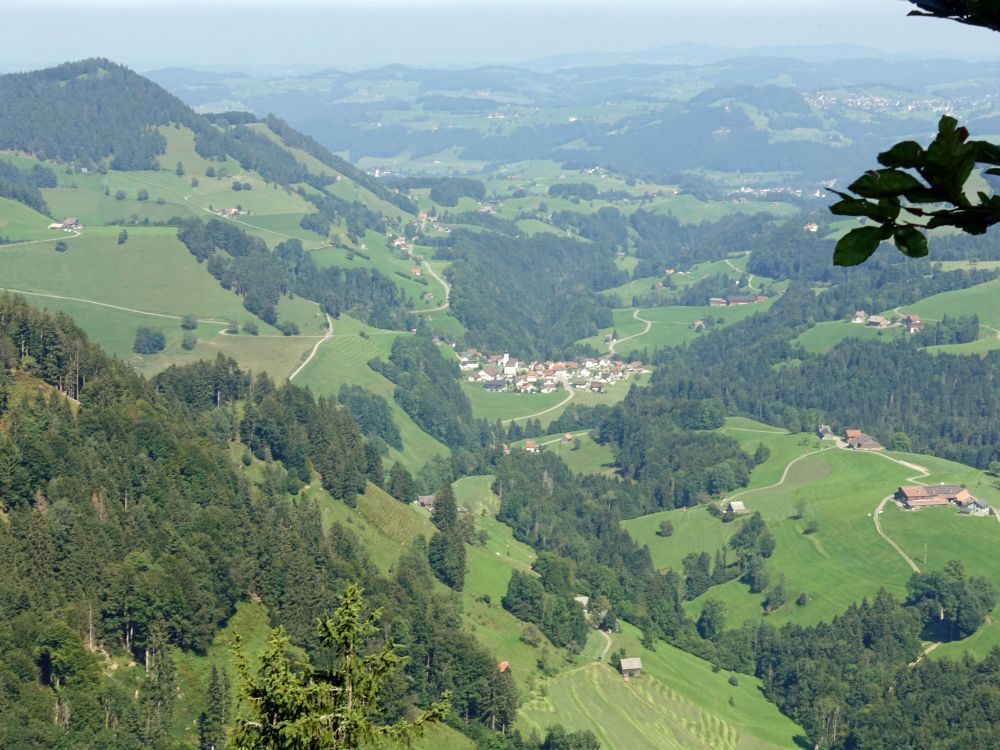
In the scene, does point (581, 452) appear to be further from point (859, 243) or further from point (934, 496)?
point (859, 243)

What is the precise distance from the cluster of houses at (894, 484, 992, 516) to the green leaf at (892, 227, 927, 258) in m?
129

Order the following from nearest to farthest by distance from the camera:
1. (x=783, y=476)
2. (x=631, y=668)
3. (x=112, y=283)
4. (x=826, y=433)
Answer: (x=631, y=668) < (x=783, y=476) < (x=826, y=433) < (x=112, y=283)

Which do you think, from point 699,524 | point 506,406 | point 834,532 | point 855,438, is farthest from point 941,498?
point 506,406

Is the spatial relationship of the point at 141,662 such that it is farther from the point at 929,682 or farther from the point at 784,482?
the point at 784,482

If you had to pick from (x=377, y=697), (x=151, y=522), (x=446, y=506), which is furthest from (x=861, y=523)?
(x=377, y=697)

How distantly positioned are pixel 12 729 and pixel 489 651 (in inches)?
1629

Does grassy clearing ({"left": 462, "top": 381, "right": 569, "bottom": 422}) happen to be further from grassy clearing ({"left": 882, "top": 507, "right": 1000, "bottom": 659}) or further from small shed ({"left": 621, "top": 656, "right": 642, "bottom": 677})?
small shed ({"left": 621, "top": 656, "right": 642, "bottom": 677})

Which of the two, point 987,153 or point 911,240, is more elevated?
point 987,153

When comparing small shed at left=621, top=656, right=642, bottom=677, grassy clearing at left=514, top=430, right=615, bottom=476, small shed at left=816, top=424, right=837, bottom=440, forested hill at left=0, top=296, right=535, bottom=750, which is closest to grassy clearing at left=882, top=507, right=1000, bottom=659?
small shed at left=621, top=656, right=642, bottom=677

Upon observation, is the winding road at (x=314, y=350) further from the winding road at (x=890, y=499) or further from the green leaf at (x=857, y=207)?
the green leaf at (x=857, y=207)

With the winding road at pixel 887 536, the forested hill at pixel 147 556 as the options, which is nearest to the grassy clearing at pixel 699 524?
the winding road at pixel 887 536

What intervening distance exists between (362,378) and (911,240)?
175 m

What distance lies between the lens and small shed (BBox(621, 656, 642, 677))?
95125 mm

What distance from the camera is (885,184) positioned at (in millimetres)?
5449
